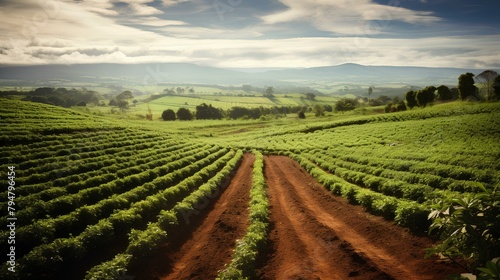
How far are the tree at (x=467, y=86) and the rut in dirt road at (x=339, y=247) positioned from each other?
7786 cm

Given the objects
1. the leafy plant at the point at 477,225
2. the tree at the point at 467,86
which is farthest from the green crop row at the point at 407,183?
the tree at the point at 467,86

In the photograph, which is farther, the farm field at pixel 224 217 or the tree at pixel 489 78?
the tree at pixel 489 78

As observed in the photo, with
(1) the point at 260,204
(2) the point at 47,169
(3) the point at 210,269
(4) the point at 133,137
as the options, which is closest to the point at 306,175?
(1) the point at 260,204

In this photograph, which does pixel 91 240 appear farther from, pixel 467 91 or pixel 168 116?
pixel 168 116

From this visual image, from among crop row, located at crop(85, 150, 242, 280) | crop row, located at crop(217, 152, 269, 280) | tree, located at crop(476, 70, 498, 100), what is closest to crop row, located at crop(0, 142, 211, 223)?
crop row, located at crop(85, 150, 242, 280)

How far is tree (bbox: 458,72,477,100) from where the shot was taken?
7375cm

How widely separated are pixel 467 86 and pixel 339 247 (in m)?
85.9

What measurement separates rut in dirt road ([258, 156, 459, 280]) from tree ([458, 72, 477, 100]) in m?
77.9

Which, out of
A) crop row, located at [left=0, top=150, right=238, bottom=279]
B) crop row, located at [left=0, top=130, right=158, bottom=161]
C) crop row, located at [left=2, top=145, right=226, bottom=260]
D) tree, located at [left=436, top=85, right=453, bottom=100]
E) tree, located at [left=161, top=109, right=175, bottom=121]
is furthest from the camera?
tree, located at [left=161, top=109, right=175, bottom=121]

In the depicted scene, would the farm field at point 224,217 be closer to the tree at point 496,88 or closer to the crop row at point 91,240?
the crop row at point 91,240

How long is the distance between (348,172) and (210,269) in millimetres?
17575

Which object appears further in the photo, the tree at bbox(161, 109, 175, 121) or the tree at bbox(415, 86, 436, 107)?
the tree at bbox(161, 109, 175, 121)

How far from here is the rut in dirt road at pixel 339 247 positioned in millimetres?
9547

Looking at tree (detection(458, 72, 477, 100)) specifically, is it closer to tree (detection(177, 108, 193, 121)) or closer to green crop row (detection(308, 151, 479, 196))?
green crop row (detection(308, 151, 479, 196))
